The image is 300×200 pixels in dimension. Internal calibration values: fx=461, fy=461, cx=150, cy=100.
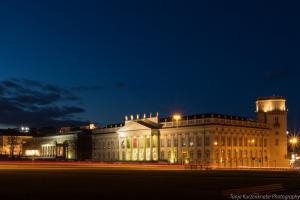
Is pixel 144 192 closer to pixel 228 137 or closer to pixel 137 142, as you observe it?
pixel 228 137

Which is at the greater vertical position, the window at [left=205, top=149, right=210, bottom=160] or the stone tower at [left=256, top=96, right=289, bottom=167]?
the stone tower at [left=256, top=96, right=289, bottom=167]

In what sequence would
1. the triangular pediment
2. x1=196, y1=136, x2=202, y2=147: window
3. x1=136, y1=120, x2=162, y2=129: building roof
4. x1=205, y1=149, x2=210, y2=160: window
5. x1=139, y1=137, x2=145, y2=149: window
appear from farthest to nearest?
x1=139, y1=137, x2=145, y2=149: window → the triangular pediment → x1=136, y1=120, x2=162, y2=129: building roof → x1=196, y1=136, x2=202, y2=147: window → x1=205, y1=149, x2=210, y2=160: window

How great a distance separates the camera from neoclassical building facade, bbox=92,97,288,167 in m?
135

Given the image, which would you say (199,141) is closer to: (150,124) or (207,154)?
(207,154)

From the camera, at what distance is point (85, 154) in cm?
19100

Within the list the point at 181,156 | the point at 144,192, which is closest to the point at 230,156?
the point at 181,156

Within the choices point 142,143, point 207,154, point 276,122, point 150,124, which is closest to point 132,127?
point 142,143

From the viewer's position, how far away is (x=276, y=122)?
152 meters

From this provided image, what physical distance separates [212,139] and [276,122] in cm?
3028

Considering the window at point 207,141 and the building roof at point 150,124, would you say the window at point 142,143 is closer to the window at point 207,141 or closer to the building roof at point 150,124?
the building roof at point 150,124

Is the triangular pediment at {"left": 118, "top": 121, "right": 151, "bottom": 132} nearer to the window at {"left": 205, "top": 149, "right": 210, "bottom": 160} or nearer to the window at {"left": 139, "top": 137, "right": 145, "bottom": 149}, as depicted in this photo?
the window at {"left": 139, "top": 137, "right": 145, "bottom": 149}

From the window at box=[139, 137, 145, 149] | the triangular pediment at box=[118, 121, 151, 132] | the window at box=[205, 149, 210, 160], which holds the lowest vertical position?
the window at box=[205, 149, 210, 160]

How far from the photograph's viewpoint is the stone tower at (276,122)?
15038cm

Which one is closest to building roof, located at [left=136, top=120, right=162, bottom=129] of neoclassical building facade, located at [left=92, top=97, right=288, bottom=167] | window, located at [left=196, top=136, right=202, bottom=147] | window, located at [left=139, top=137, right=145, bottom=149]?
neoclassical building facade, located at [left=92, top=97, right=288, bottom=167]
